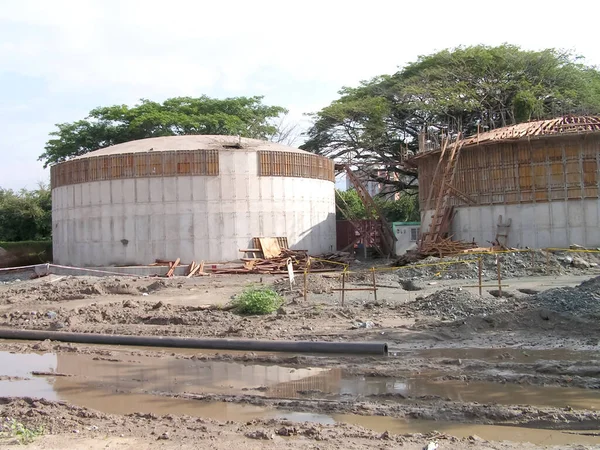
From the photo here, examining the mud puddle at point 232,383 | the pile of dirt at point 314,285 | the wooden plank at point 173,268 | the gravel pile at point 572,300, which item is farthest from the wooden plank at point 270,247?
the mud puddle at point 232,383

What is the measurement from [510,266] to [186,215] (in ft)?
54.1

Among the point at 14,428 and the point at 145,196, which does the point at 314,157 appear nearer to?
the point at 145,196

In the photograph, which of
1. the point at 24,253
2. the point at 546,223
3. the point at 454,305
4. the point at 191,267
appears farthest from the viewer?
the point at 24,253

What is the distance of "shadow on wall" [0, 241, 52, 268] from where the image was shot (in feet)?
150

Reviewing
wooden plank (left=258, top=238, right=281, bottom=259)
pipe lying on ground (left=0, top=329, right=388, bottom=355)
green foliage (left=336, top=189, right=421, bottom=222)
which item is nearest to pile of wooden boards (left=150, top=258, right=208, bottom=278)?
wooden plank (left=258, top=238, right=281, bottom=259)

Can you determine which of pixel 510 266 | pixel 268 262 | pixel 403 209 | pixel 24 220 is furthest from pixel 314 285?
pixel 24 220

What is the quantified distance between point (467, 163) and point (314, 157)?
878 centimetres

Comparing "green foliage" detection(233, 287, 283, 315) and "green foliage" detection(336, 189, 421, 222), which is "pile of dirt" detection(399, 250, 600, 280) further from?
"green foliage" detection(336, 189, 421, 222)

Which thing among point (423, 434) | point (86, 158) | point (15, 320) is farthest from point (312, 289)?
point (86, 158)

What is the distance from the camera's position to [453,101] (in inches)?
1740

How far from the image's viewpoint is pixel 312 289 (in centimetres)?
2144

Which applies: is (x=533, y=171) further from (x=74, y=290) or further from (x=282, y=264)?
(x=74, y=290)

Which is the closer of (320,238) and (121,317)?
(121,317)

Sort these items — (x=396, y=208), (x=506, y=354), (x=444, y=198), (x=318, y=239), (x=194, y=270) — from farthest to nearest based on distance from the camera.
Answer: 1. (x=396, y=208)
2. (x=318, y=239)
3. (x=444, y=198)
4. (x=194, y=270)
5. (x=506, y=354)
